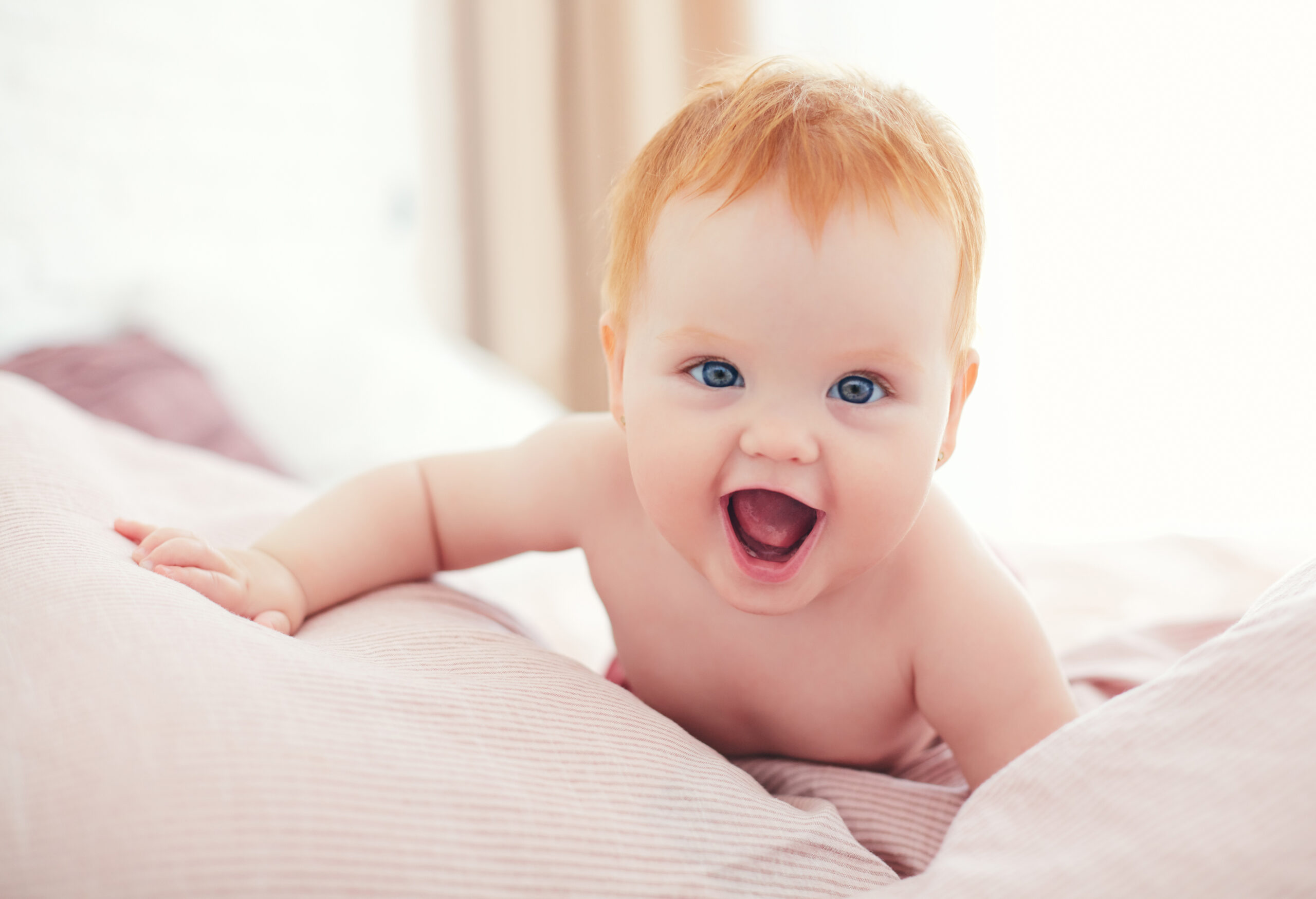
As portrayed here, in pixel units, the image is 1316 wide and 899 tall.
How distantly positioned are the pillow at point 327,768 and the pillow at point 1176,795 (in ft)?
0.34

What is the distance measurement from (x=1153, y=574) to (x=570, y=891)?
992mm

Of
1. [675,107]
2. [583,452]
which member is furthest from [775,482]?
[675,107]

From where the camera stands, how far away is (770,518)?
2.20ft

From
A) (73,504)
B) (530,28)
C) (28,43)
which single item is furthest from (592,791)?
(530,28)

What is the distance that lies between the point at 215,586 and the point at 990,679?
564 mm

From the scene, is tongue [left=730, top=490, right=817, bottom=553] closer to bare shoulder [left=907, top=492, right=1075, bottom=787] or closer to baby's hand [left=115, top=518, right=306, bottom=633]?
bare shoulder [left=907, top=492, right=1075, bottom=787]

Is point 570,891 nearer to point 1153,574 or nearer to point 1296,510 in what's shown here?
point 1153,574

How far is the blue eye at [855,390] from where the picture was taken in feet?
2.03

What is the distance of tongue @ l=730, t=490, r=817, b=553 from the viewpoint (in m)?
0.67

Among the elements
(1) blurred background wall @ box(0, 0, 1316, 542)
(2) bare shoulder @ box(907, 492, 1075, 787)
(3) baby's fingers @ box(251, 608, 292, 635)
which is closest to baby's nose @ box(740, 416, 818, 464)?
(2) bare shoulder @ box(907, 492, 1075, 787)

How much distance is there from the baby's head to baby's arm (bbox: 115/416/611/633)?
21 centimetres

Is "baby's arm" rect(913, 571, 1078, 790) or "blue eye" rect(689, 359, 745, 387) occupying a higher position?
"blue eye" rect(689, 359, 745, 387)

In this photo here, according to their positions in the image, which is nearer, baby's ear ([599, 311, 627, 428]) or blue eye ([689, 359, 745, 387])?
blue eye ([689, 359, 745, 387])

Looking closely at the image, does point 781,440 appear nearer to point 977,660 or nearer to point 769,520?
point 769,520
